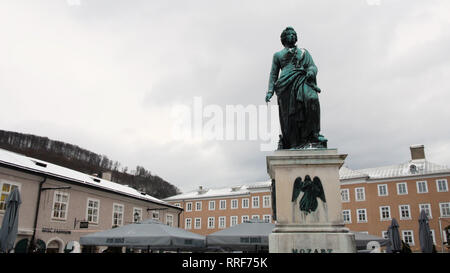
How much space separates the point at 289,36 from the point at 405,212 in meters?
→ 45.1

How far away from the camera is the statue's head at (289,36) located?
5.49 meters

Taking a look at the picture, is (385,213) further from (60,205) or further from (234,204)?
(60,205)

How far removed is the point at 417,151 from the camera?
1853 inches

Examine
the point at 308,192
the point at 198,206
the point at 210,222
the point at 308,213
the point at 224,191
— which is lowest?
the point at 308,213

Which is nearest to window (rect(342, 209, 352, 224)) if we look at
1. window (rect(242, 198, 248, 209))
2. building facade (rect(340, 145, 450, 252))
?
building facade (rect(340, 145, 450, 252))

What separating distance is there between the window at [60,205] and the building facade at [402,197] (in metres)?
34.4

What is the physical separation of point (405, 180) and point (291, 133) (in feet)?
149

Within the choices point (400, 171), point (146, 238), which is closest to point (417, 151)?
point (400, 171)

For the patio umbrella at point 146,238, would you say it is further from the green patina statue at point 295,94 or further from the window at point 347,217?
the window at point 347,217

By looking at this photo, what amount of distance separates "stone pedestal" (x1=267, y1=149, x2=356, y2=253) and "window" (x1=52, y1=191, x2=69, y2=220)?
935 inches

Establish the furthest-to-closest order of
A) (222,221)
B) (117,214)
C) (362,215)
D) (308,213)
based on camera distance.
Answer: (222,221) → (362,215) → (117,214) → (308,213)

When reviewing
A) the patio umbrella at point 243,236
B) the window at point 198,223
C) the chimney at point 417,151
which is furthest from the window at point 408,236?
the patio umbrella at point 243,236

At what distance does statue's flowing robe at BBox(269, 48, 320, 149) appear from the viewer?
5020mm
